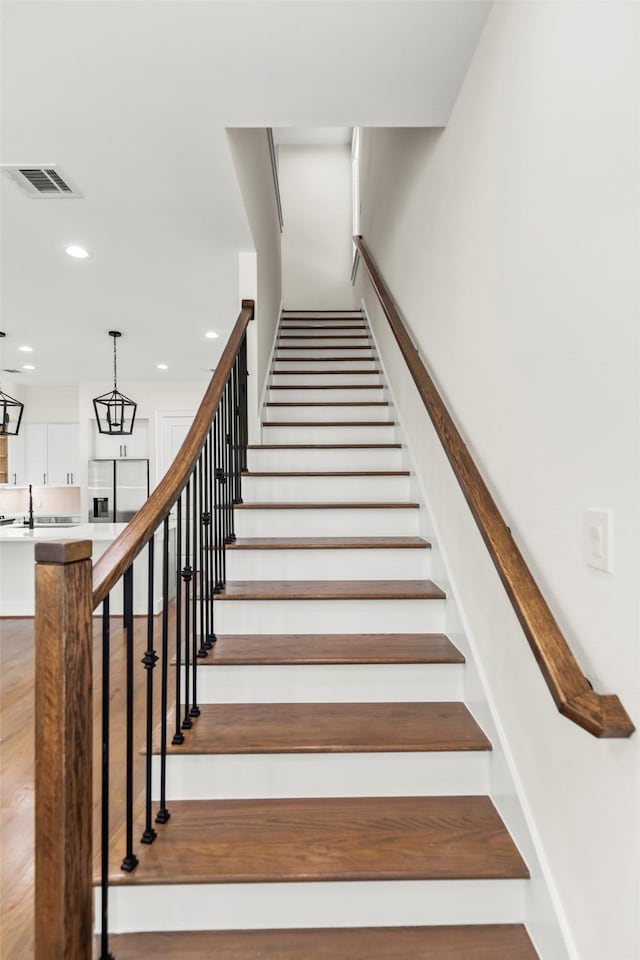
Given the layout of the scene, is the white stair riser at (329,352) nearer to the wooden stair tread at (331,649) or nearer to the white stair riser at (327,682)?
the wooden stair tread at (331,649)

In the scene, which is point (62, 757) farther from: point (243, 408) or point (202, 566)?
point (243, 408)

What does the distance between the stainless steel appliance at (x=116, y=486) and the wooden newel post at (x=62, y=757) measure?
774 centimetres

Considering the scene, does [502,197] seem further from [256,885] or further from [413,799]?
[256,885]

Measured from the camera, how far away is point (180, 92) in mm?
2053

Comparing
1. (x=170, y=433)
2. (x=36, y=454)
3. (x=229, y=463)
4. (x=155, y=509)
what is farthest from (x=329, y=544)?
(x=36, y=454)

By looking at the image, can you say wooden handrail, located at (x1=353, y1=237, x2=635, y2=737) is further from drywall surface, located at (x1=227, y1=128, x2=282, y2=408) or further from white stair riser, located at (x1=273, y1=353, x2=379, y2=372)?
white stair riser, located at (x1=273, y1=353, x2=379, y2=372)

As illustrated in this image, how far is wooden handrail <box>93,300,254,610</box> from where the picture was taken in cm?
113

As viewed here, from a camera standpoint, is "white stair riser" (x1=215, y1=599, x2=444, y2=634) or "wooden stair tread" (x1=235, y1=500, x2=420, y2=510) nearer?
"white stair riser" (x1=215, y1=599, x2=444, y2=634)

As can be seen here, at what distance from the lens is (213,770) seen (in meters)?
1.67

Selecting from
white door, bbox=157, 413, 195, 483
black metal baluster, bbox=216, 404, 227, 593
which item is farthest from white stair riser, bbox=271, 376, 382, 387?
white door, bbox=157, 413, 195, 483

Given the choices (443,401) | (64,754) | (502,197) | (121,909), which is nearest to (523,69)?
(502,197)

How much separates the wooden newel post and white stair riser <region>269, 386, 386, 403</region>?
3.22 metres

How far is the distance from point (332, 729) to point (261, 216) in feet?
10.9

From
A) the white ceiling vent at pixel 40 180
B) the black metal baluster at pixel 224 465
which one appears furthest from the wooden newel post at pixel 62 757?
the white ceiling vent at pixel 40 180
